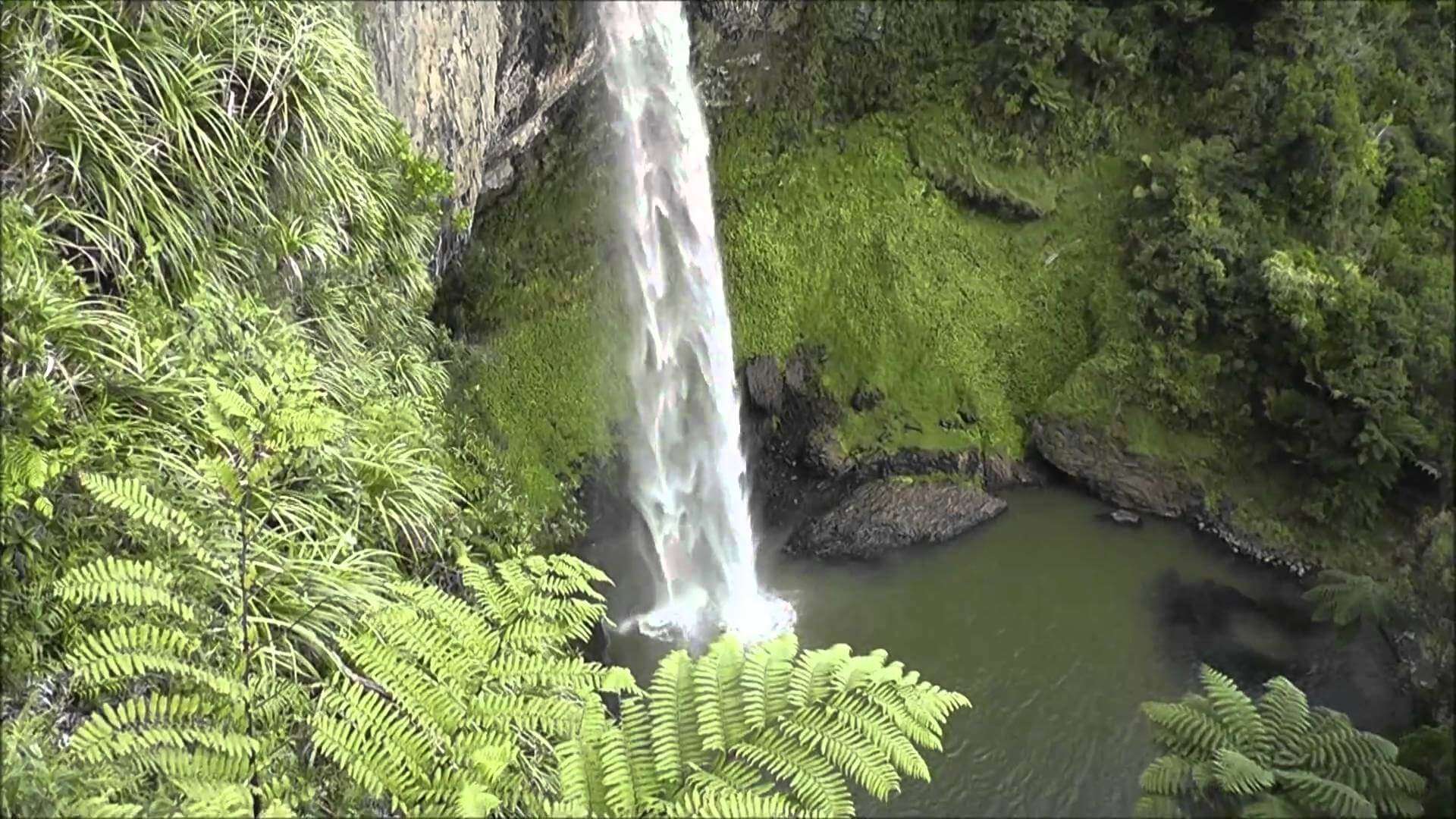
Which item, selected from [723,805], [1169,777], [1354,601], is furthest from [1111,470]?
[723,805]

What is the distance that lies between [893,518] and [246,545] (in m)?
8.07

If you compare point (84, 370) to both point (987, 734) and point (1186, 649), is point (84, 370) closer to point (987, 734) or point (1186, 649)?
point (987, 734)

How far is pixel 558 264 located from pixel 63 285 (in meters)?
7.63

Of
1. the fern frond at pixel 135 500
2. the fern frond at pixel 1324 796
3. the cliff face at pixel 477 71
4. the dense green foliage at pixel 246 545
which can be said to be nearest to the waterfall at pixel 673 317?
the cliff face at pixel 477 71

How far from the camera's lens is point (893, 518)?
389 inches

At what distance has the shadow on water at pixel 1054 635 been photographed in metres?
6.87

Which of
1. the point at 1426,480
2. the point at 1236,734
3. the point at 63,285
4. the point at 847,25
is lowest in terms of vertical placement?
the point at 1426,480

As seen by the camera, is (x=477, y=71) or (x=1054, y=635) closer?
(x=477, y=71)

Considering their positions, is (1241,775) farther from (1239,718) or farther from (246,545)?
(246,545)

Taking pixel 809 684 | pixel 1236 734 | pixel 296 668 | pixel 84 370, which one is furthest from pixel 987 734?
pixel 84 370

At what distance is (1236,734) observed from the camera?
3521 mm

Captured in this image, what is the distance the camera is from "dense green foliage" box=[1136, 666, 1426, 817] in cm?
289

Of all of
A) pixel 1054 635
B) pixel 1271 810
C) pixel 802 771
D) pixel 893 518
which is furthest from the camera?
pixel 893 518

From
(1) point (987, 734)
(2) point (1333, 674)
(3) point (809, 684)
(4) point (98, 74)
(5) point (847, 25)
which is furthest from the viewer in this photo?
(5) point (847, 25)
